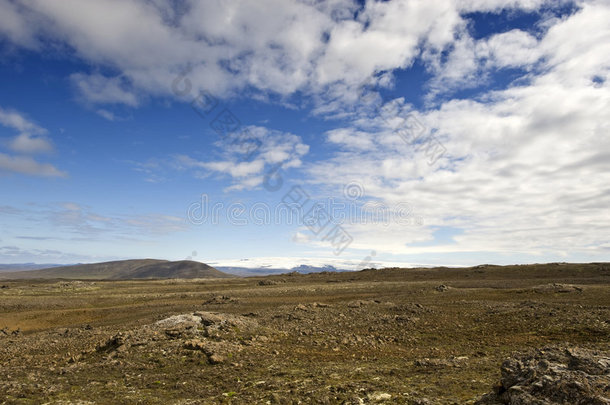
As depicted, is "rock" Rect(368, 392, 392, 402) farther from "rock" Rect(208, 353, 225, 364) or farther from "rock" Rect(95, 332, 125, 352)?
"rock" Rect(95, 332, 125, 352)

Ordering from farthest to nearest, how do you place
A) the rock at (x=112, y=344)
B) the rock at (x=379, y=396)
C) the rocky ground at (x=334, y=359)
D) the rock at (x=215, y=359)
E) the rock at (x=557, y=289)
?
the rock at (x=557, y=289) → the rock at (x=112, y=344) → the rock at (x=215, y=359) → the rock at (x=379, y=396) → the rocky ground at (x=334, y=359)

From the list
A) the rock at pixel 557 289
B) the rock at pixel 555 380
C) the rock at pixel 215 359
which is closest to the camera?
the rock at pixel 555 380

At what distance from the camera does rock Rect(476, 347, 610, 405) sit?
5828 millimetres

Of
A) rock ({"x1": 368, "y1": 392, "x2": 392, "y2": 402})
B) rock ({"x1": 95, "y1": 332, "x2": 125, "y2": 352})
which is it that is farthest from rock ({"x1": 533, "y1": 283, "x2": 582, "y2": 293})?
rock ({"x1": 95, "y1": 332, "x2": 125, "y2": 352})

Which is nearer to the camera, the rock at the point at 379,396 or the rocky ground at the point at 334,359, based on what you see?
the rocky ground at the point at 334,359

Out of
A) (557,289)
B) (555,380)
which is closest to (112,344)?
(555,380)

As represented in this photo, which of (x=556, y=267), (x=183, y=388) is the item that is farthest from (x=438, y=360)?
(x=556, y=267)

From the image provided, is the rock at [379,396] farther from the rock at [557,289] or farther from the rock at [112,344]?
the rock at [557,289]

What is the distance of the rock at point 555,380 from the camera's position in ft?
19.1

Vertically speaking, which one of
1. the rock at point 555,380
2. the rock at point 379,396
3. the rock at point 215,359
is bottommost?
the rock at point 215,359

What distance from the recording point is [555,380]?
6.21 m

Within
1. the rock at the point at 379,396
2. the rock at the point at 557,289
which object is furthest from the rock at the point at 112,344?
the rock at the point at 557,289

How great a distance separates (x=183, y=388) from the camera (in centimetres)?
1053

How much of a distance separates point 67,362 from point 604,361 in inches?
701
